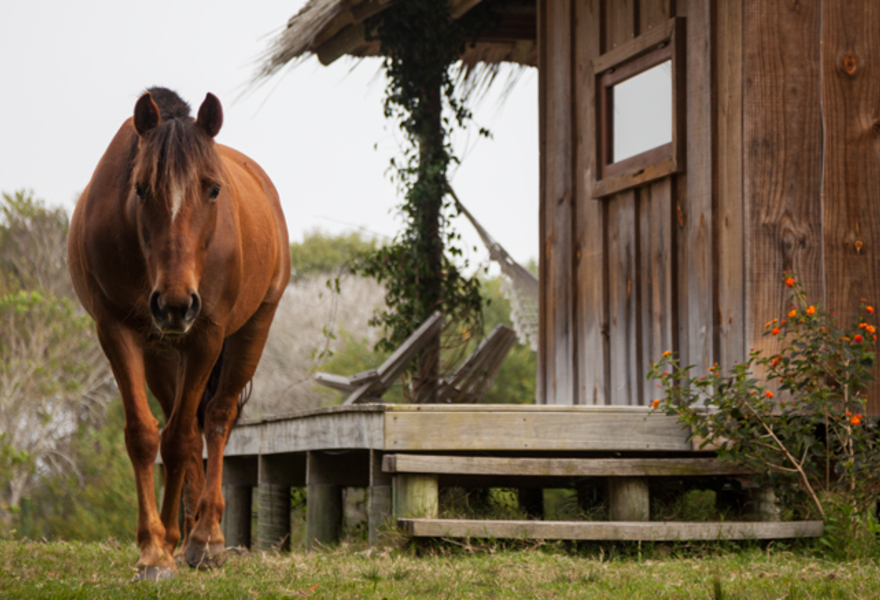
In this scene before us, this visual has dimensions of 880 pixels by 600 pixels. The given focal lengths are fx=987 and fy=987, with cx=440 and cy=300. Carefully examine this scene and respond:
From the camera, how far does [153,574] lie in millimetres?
3504

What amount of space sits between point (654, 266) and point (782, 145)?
1.13 m

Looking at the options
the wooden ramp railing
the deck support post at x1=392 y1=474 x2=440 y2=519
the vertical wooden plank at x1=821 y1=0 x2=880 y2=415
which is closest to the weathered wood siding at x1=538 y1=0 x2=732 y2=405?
the vertical wooden plank at x1=821 y1=0 x2=880 y2=415

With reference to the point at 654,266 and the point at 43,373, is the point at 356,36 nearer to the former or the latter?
the point at 654,266

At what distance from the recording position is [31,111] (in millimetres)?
28172

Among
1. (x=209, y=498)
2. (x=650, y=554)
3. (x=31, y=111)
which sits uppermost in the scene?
(x=31, y=111)

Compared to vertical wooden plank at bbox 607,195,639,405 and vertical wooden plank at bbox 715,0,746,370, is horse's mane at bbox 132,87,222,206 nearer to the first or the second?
vertical wooden plank at bbox 715,0,746,370

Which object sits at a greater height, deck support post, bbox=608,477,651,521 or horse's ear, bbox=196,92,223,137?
horse's ear, bbox=196,92,223,137

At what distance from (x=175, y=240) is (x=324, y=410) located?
220 centimetres

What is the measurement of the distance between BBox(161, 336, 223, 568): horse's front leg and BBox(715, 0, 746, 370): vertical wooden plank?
2754 millimetres

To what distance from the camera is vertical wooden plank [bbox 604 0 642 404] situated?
616 centimetres

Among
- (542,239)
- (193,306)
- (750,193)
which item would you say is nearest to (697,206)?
(750,193)

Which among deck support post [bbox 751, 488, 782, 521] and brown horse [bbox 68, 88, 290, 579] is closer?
brown horse [bbox 68, 88, 290, 579]

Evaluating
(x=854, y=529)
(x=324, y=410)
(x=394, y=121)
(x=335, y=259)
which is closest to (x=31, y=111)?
(x=335, y=259)

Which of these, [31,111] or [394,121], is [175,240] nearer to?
[394,121]
